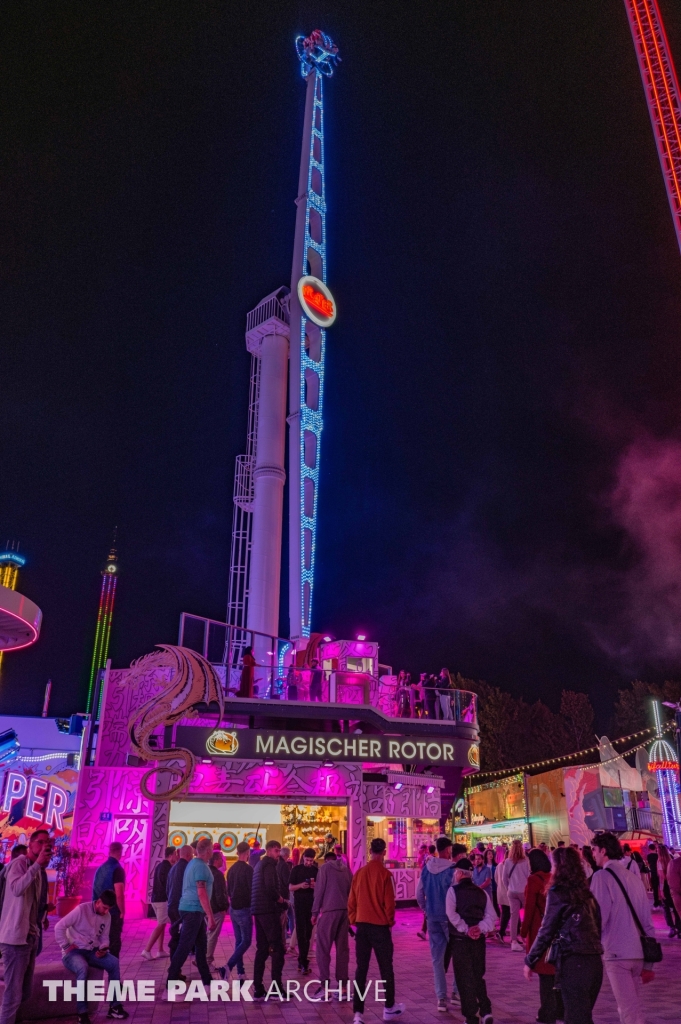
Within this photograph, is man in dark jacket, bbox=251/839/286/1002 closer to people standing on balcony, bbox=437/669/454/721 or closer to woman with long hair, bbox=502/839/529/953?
woman with long hair, bbox=502/839/529/953

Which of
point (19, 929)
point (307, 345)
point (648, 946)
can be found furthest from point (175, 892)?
point (307, 345)

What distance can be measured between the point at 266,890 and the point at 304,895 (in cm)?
248

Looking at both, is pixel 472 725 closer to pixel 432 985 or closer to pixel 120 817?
pixel 120 817

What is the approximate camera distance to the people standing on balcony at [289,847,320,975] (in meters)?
11.4

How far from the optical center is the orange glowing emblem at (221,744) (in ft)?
64.5

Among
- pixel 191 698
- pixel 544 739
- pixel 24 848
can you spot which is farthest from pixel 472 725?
pixel 544 739

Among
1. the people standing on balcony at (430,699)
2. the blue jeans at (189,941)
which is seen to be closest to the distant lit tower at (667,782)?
the people standing on balcony at (430,699)

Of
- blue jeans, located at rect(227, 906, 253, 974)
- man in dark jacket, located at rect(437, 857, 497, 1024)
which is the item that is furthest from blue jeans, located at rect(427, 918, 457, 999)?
blue jeans, located at rect(227, 906, 253, 974)

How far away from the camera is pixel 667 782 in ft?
85.1

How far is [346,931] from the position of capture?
9312 millimetres

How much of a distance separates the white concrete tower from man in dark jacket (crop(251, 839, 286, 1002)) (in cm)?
1997

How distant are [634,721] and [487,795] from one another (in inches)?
682

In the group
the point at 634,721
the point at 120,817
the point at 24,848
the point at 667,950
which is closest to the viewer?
the point at 24,848

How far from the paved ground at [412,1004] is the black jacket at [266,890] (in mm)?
1007
